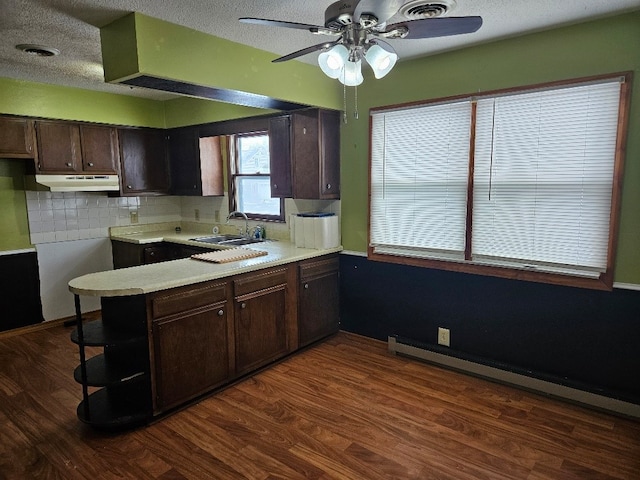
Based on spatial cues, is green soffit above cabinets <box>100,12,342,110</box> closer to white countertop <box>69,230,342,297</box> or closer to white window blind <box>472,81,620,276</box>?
white countertop <box>69,230,342,297</box>

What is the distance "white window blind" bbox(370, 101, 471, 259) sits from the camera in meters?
3.12

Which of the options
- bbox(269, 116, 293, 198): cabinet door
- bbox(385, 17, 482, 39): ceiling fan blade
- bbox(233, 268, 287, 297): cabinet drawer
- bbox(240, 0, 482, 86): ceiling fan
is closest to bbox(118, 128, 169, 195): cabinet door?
bbox(269, 116, 293, 198): cabinet door

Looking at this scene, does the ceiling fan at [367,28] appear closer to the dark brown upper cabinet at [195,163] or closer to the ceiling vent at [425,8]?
the ceiling vent at [425,8]

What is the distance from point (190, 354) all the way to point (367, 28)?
85.6 inches

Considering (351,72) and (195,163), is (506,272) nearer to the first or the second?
(351,72)

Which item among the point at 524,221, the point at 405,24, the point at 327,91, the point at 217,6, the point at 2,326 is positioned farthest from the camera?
the point at 2,326

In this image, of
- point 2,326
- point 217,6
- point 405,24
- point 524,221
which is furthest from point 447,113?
point 2,326

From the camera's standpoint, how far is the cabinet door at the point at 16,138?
147 inches

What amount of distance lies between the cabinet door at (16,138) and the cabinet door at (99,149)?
459 millimetres

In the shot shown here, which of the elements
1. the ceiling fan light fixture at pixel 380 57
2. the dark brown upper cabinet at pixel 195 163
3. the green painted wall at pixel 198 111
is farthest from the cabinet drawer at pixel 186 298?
the dark brown upper cabinet at pixel 195 163

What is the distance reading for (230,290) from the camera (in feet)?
9.72

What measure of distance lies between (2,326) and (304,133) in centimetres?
344

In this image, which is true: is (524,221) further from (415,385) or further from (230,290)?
(230,290)

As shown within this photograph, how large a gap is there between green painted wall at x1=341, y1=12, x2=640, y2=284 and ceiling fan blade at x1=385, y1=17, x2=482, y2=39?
48.5 inches
